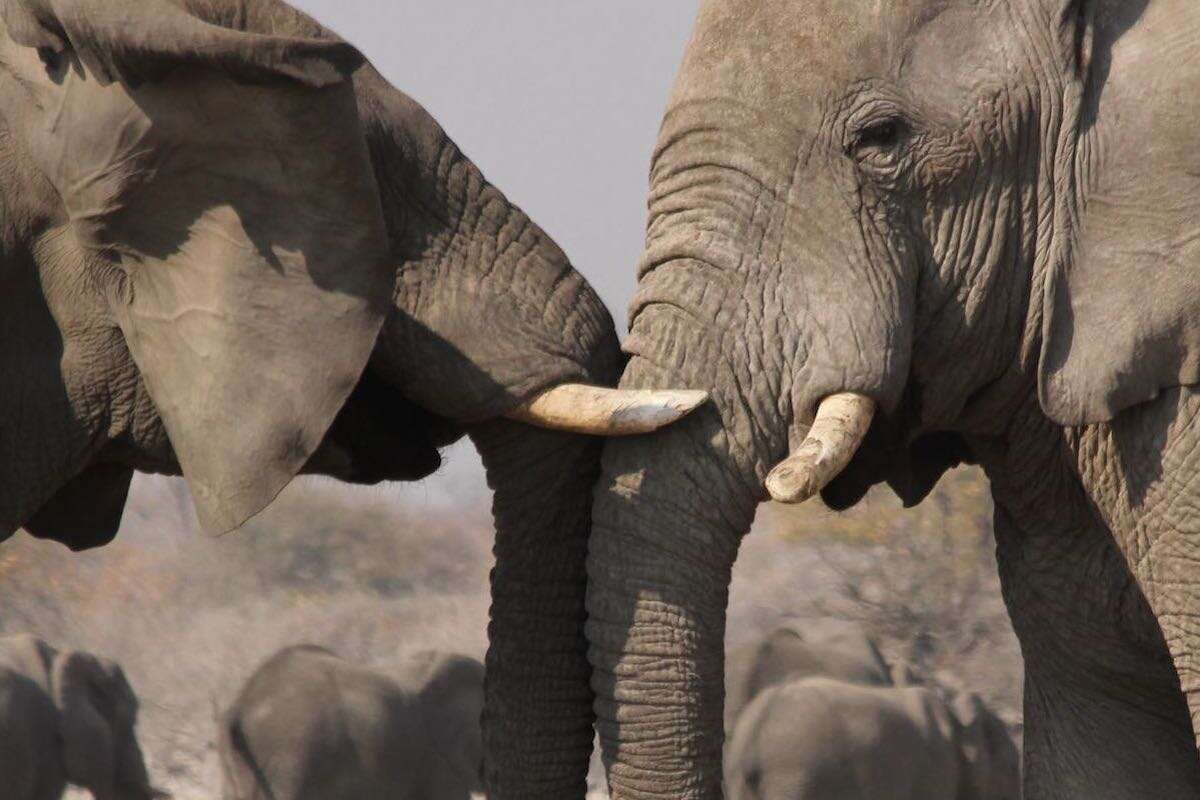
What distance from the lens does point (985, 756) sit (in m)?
8.09

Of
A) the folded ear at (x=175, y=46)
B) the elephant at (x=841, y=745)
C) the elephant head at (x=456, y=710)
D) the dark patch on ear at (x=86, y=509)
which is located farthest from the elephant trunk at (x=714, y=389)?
the elephant head at (x=456, y=710)

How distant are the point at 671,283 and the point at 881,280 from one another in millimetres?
300

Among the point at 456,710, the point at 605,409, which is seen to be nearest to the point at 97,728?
the point at 456,710

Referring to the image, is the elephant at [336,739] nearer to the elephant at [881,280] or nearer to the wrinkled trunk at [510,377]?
the wrinkled trunk at [510,377]

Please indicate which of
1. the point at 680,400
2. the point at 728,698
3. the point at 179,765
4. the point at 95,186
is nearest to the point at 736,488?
the point at 680,400

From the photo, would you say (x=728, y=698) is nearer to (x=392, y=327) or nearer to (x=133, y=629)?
(x=392, y=327)

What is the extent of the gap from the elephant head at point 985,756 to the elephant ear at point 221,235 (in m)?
4.55

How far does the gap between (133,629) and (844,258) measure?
11.3 meters

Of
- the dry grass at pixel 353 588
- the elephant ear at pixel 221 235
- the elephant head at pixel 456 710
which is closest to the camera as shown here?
the elephant ear at pixel 221 235

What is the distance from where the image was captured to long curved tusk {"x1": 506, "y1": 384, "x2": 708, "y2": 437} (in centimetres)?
374

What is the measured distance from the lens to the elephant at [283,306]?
367 centimetres

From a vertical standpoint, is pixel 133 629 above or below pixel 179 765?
above

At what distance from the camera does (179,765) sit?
1199 cm

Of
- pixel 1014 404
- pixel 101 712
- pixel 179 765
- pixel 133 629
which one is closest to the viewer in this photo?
pixel 1014 404
